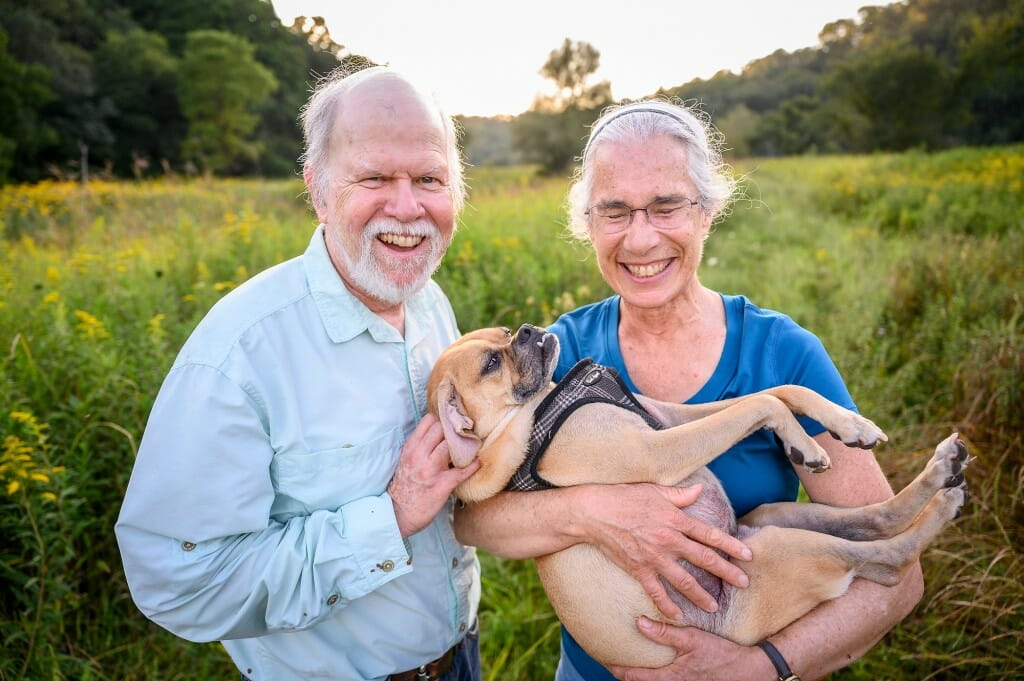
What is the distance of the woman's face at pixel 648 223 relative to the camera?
2.62 m

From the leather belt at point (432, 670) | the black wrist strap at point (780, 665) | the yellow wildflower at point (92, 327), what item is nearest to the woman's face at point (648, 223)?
the black wrist strap at point (780, 665)

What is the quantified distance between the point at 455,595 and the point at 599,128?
7.00 ft

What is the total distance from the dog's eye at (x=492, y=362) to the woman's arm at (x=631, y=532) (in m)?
0.60

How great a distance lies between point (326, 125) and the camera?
2.46m

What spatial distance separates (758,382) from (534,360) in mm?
986

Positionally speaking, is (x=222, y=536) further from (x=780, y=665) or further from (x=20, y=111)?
(x=20, y=111)

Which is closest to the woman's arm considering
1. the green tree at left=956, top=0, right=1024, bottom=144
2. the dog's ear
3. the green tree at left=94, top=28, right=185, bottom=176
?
the dog's ear

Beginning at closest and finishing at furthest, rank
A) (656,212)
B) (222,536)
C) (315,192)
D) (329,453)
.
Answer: (222,536) → (329,453) → (315,192) → (656,212)

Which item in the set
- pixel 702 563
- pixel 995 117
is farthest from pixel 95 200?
pixel 995 117

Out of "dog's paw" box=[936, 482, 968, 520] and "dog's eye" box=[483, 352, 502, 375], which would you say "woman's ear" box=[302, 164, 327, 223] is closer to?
"dog's eye" box=[483, 352, 502, 375]

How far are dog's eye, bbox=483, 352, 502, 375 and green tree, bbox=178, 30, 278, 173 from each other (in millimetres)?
42884

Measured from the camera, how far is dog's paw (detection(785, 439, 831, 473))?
2.37m

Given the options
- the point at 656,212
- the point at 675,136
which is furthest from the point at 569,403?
the point at 675,136

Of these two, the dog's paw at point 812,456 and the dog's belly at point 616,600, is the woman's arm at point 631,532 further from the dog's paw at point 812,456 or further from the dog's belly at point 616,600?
the dog's paw at point 812,456
